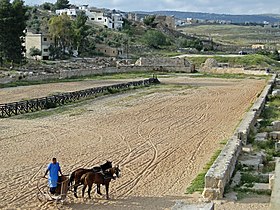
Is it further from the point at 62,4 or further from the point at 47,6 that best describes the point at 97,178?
the point at 62,4

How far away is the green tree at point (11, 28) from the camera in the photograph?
59.5 meters

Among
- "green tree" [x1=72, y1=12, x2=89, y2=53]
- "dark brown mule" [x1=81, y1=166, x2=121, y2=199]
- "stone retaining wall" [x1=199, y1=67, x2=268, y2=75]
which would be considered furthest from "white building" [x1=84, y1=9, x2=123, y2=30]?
"dark brown mule" [x1=81, y1=166, x2=121, y2=199]

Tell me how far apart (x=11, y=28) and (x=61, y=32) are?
898 inches

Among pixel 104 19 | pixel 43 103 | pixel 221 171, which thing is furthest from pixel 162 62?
pixel 221 171

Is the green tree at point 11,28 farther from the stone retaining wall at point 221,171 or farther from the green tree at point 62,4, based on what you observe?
the green tree at point 62,4

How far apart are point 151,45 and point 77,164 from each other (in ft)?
321

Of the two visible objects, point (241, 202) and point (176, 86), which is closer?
point (241, 202)

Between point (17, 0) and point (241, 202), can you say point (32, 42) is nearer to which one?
point (17, 0)

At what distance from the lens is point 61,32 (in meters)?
82.9

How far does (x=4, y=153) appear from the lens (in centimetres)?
1886

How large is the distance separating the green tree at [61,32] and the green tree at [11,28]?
19563mm

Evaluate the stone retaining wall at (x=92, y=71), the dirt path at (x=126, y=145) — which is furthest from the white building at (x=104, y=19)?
the dirt path at (x=126, y=145)

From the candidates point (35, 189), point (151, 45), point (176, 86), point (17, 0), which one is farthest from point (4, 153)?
point (151, 45)

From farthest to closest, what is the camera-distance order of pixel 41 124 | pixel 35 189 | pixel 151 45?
pixel 151 45 → pixel 41 124 → pixel 35 189
